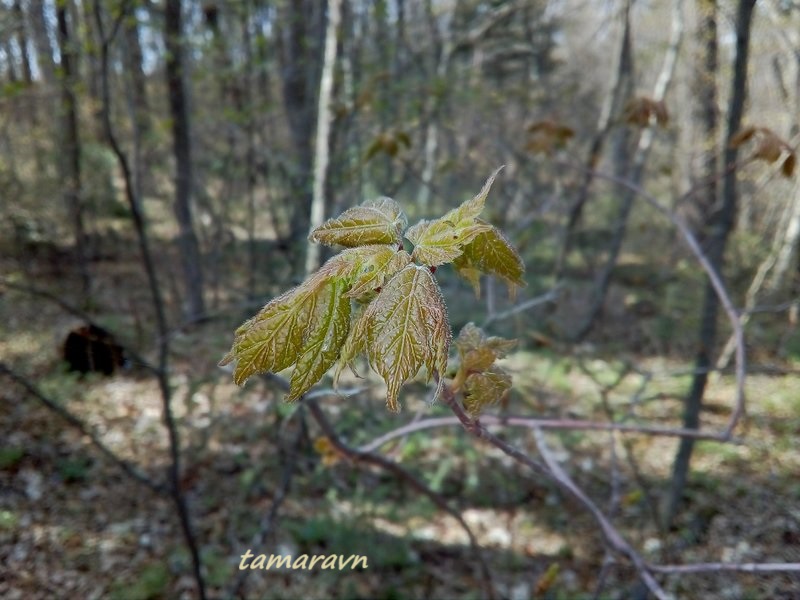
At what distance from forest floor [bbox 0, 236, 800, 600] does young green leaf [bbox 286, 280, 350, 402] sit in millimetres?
1834

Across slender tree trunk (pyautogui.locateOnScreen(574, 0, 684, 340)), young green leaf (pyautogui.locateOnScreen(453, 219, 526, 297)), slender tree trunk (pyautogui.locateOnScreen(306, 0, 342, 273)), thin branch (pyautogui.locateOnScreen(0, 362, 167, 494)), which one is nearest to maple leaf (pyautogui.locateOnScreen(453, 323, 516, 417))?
young green leaf (pyautogui.locateOnScreen(453, 219, 526, 297))

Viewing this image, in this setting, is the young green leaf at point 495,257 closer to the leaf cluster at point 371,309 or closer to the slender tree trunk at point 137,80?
the leaf cluster at point 371,309

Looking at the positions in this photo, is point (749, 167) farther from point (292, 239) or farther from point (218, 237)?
point (218, 237)

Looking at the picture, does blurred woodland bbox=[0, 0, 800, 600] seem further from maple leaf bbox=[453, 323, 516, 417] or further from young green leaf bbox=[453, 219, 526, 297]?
young green leaf bbox=[453, 219, 526, 297]

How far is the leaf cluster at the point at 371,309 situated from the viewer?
607 mm

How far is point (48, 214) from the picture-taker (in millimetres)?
7695

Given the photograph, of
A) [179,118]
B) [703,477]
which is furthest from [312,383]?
[179,118]

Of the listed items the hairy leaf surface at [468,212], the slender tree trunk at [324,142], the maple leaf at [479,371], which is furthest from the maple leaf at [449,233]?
the slender tree trunk at [324,142]

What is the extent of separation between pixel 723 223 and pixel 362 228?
9.99ft

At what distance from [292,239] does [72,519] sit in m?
2.74

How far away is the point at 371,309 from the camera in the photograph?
0.62m

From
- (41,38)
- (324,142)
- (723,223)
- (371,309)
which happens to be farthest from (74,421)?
(41,38)

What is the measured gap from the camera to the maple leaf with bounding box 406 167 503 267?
669 mm

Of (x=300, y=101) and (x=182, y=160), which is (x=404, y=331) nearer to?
(x=182, y=160)
